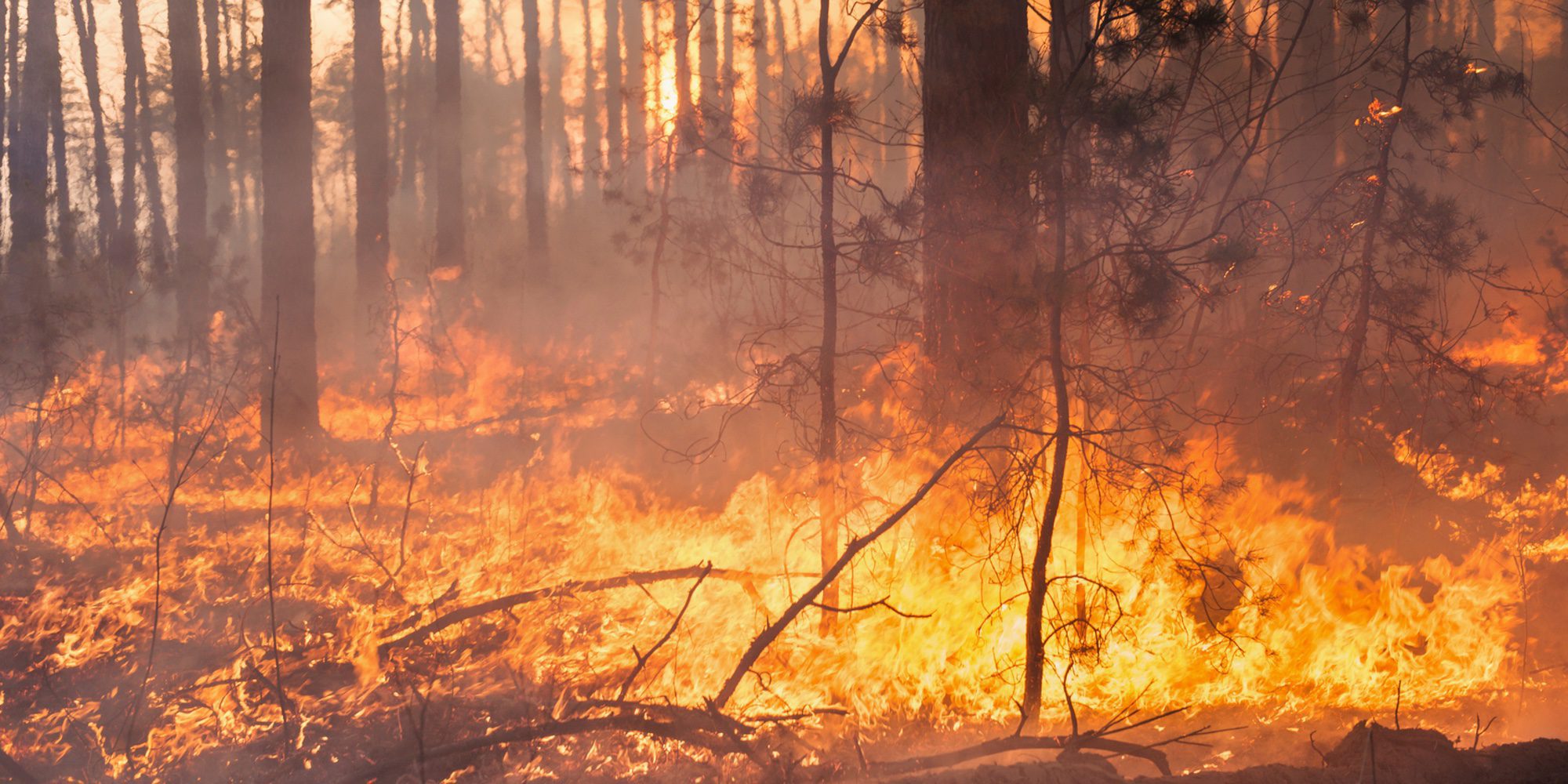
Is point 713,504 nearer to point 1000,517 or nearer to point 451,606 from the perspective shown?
point 451,606

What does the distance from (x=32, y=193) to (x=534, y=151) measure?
5.54m

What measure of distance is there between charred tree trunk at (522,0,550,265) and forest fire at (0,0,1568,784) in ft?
12.8

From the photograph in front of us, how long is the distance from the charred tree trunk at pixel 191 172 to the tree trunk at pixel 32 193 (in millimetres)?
1102

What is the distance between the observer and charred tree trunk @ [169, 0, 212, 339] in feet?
28.1

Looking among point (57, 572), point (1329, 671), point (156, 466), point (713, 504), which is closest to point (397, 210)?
point (156, 466)

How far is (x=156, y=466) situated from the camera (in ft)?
22.7

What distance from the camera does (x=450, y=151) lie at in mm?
11586

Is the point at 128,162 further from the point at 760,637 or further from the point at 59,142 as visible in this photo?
the point at 760,637

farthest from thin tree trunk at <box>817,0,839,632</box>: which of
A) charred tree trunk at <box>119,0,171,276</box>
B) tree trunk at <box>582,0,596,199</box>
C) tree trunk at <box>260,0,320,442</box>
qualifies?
charred tree trunk at <box>119,0,171,276</box>

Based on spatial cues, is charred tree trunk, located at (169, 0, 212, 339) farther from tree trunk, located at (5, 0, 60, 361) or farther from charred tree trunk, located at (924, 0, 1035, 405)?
charred tree trunk, located at (924, 0, 1035, 405)

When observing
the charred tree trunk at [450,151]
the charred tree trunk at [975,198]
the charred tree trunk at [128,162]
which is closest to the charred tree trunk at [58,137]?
the charred tree trunk at [128,162]

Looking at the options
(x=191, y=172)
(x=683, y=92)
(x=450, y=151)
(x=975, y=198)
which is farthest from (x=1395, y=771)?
(x=450, y=151)

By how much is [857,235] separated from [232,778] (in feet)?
10.4

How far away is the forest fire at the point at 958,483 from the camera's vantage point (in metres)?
3.18
